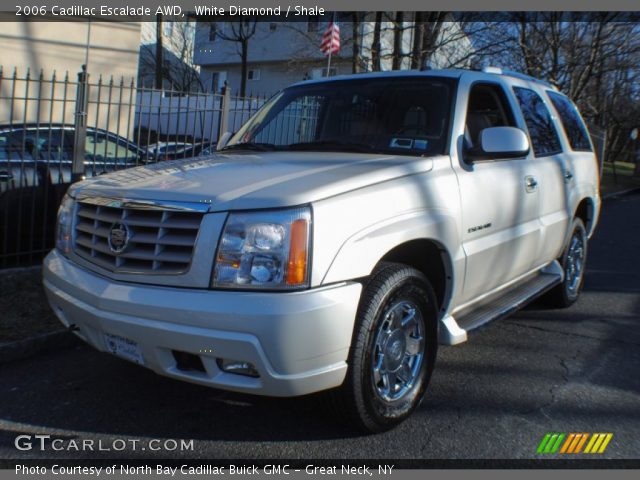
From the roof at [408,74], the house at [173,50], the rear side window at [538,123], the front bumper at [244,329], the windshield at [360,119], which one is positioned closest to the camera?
the front bumper at [244,329]

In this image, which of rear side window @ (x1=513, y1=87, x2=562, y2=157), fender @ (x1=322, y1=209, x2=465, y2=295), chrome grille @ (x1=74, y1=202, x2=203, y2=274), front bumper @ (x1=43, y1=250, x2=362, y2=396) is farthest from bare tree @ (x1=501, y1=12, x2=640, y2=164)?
front bumper @ (x1=43, y1=250, x2=362, y2=396)

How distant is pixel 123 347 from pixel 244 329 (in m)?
0.76

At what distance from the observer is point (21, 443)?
3135mm

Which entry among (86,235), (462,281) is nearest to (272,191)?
(86,235)

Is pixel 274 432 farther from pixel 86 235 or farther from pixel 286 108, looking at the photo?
pixel 286 108

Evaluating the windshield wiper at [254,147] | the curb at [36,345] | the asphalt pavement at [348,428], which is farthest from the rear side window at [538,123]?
the curb at [36,345]

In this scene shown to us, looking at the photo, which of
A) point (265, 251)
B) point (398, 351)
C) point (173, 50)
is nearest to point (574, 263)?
point (398, 351)

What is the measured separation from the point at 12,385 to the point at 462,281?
2.86 metres

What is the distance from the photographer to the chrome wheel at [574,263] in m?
5.71

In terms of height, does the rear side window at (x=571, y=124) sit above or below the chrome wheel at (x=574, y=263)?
above

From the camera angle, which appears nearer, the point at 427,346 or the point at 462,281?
the point at 427,346

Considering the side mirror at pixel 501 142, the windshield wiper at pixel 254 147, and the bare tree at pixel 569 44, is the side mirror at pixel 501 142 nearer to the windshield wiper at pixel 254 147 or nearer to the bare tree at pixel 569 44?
the windshield wiper at pixel 254 147

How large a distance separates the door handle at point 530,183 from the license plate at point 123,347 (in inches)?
114

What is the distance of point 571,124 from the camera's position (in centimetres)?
572
